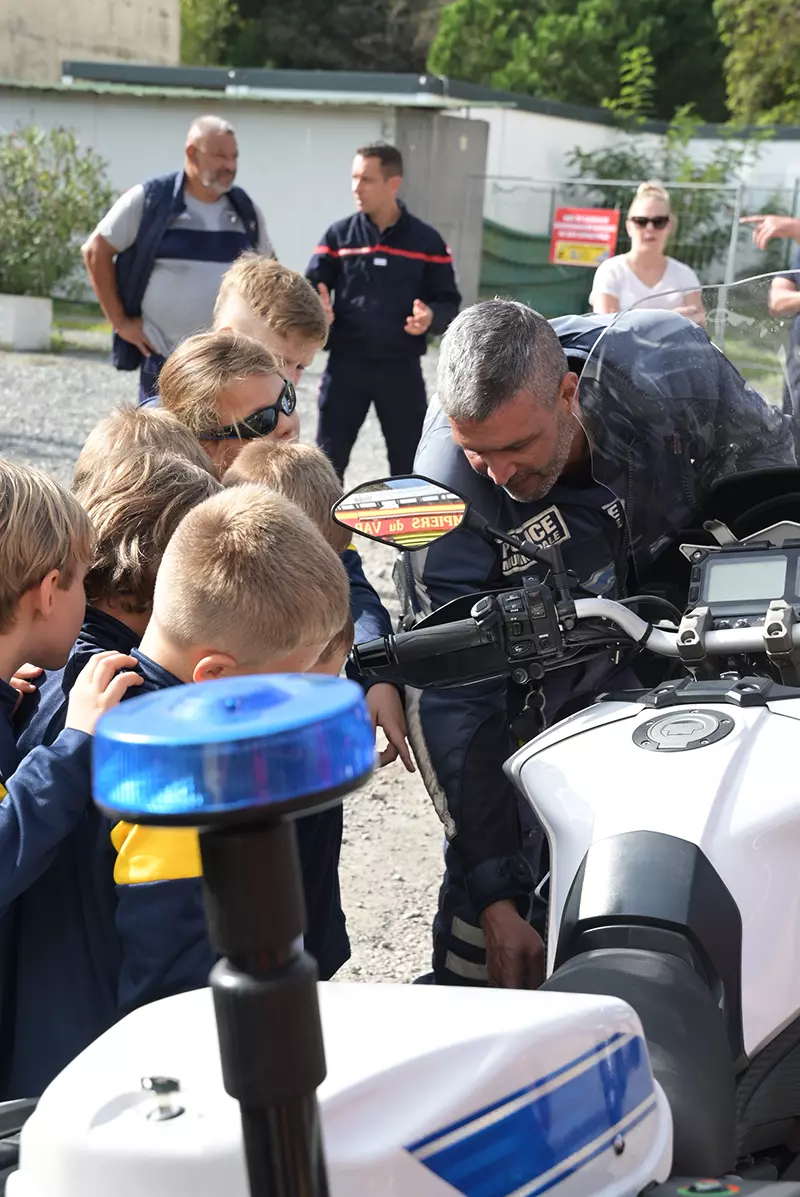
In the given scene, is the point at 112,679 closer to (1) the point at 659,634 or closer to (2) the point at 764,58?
(1) the point at 659,634

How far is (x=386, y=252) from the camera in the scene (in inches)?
297

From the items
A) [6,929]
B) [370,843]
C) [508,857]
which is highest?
[6,929]

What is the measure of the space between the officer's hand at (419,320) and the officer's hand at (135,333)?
59.2 inches

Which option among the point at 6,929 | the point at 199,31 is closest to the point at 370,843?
the point at 6,929

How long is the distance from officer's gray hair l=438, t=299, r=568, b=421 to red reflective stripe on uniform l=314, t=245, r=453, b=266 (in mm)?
5114

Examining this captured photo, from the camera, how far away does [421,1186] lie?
0.97m

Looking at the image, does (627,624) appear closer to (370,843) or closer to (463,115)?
(370,843)

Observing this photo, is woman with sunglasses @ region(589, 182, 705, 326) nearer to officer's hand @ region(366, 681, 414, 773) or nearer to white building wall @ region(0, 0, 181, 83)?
officer's hand @ region(366, 681, 414, 773)

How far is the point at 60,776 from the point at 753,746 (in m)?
0.81

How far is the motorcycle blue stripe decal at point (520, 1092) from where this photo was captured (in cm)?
98

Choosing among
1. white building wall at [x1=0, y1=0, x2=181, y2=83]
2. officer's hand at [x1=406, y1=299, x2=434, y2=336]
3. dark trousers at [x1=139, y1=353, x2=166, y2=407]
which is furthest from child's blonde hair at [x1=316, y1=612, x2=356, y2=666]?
white building wall at [x1=0, y1=0, x2=181, y2=83]

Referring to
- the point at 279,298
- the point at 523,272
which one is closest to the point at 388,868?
the point at 279,298

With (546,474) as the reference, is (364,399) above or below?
below

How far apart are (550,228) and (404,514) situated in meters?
19.1
